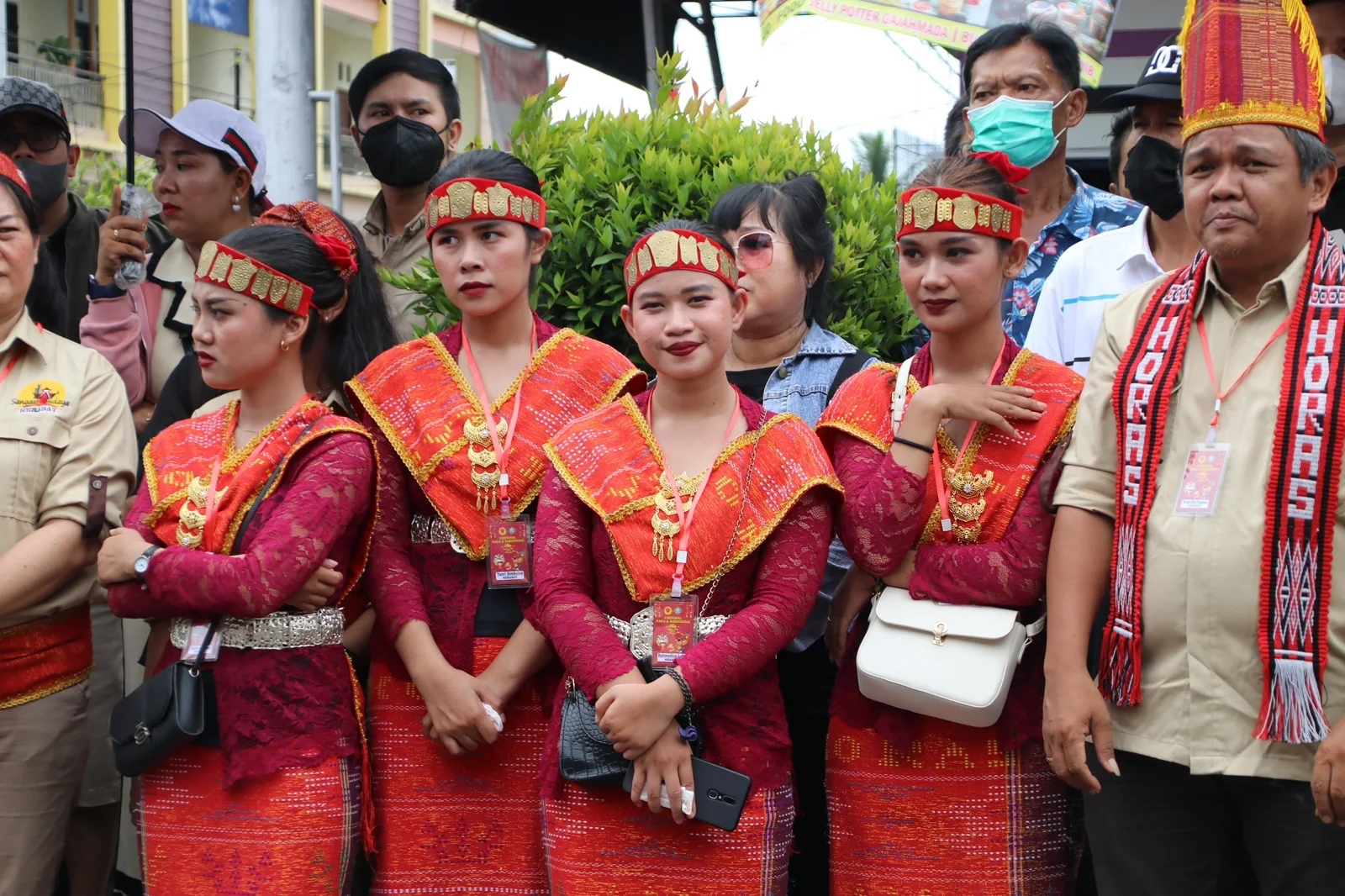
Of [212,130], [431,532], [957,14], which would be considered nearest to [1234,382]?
[431,532]

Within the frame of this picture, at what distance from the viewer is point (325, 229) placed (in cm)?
354

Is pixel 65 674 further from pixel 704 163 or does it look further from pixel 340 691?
pixel 704 163

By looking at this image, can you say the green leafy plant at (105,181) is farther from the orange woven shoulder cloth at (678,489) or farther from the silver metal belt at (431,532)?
the orange woven shoulder cloth at (678,489)

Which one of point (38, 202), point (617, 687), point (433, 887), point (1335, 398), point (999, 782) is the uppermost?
point (38, 202)

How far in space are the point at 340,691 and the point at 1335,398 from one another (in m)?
2.17

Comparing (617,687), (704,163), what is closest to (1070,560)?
(617,687)

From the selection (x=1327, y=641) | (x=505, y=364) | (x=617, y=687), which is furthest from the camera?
(x=505, y=364)

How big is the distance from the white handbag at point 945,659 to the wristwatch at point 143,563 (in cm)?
155

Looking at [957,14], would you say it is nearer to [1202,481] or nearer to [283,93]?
[283,93]

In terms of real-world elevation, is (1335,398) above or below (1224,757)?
above

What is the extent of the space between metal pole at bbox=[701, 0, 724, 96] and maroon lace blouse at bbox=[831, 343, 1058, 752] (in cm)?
793

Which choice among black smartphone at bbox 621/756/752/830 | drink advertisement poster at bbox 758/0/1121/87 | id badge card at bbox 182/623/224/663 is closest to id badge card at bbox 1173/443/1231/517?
black smartphone at bbox 621/756/752/830

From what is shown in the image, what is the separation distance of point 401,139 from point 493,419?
1672 millimetres

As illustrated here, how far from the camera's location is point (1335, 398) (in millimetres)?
2484
